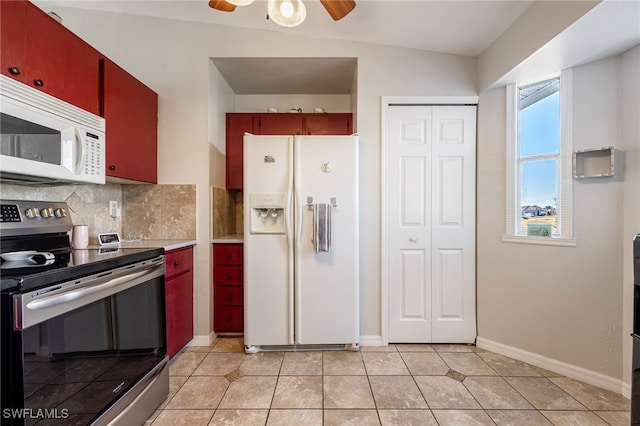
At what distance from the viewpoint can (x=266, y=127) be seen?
2838 millimetres

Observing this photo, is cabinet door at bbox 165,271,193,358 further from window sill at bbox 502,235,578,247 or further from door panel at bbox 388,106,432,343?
window sill at bbox 502,235,578,247

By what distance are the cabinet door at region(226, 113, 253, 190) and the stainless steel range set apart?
125 cm

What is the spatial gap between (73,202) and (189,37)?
170 centimetres

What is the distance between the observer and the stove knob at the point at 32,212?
144 cm

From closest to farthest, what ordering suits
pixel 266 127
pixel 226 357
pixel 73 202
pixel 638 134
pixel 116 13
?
pixel 638 134 → pixel 73 202 → pixel 226 357 → pixel 116 13 → pixel 266 127

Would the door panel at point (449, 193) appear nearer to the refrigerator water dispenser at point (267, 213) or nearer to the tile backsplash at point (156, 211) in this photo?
the refrigerator water dispenser at point (267, 213)

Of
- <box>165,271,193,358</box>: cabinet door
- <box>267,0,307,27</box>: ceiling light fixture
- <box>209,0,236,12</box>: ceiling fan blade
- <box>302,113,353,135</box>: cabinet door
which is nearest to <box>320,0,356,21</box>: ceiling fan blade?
<box>267,0,307,27</box>: ceiling light fixture

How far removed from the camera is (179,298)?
84.1 inches

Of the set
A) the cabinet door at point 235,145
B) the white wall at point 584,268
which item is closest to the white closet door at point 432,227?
the white wall at point 584,268

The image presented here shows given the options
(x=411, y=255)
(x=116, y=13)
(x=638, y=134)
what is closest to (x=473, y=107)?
(x=638, y=134)

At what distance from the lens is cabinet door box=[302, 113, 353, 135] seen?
286cm

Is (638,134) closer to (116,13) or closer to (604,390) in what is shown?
(604,390)

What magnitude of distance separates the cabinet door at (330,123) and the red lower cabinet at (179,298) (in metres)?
1.75

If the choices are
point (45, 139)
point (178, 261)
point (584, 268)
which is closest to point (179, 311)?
point (178, 261)
